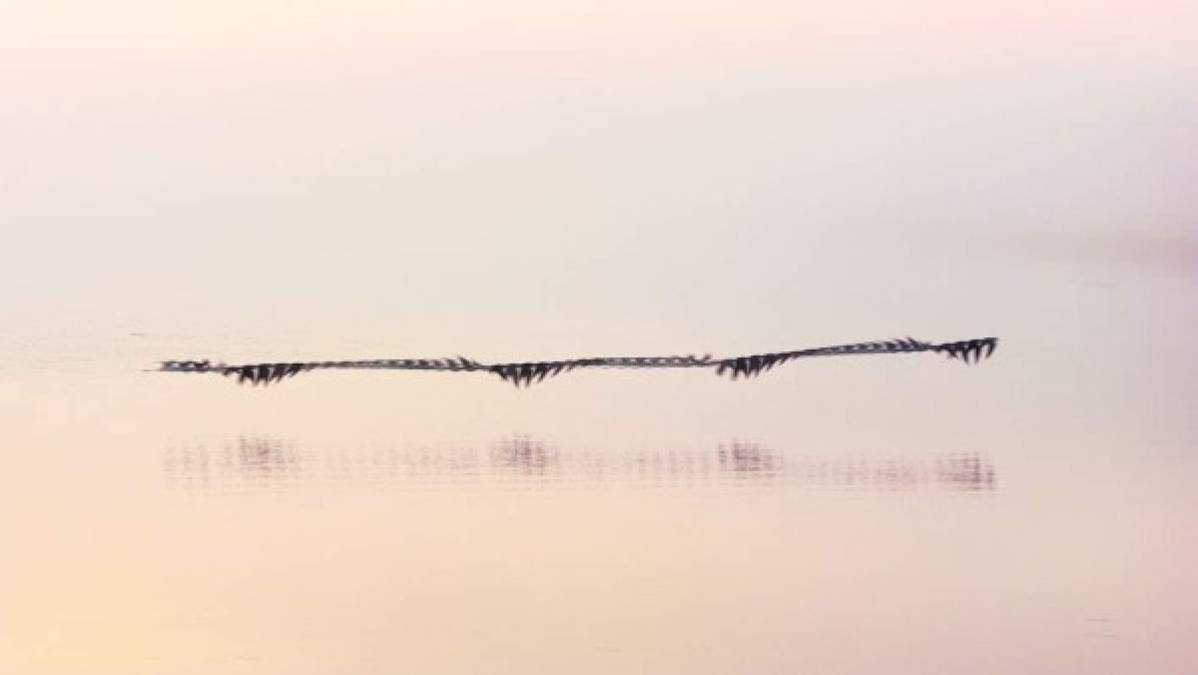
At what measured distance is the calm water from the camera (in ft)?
2.45

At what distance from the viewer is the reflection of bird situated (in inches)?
29.4

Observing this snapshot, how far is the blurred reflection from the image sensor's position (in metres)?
0.75

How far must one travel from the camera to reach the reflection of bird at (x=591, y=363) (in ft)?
2.45

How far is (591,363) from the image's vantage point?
752 millimetres

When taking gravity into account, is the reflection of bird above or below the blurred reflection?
above

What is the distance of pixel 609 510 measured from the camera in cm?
76

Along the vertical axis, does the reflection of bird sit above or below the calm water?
above

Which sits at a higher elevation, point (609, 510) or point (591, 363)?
point (591, 363)

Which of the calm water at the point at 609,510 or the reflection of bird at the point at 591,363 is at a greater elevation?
the reflection of bird at the point at 591,363

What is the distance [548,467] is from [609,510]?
0.06 meters

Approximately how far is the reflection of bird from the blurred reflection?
6cm

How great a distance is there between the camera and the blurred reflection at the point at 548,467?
75 centimetres

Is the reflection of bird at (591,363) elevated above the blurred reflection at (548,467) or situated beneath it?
elevated above

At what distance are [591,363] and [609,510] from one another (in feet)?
0.41
